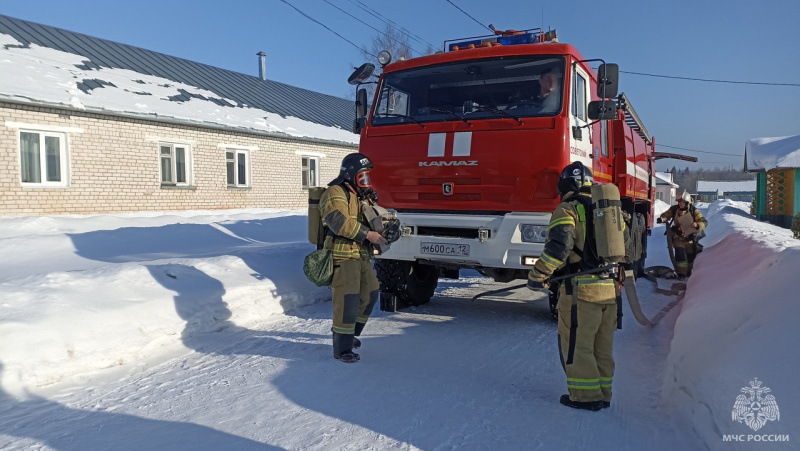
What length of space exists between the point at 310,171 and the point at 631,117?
45.5 ft

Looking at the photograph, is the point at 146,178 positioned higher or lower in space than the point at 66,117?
lower

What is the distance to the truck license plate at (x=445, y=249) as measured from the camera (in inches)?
208

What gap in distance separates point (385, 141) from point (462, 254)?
1525 mm

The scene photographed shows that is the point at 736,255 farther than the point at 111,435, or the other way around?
the point at 736,255

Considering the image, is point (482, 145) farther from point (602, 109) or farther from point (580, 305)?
point (580, 305)

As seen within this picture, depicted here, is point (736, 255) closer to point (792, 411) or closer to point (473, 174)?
point (473, 174)

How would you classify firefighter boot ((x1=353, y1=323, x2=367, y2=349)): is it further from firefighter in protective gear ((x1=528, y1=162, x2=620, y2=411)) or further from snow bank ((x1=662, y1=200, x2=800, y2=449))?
snow bank ((x1=662, y1=200, x2=800, y2=449))

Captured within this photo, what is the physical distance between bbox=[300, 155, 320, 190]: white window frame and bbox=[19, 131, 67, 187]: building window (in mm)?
8468

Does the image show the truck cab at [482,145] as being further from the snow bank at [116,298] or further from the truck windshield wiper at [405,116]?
the snow bank at [116,298]

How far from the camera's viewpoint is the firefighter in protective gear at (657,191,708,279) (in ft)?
30.2

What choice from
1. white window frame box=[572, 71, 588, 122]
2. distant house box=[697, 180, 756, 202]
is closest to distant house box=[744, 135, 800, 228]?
white window frame box=[572, 71, 588, 122]

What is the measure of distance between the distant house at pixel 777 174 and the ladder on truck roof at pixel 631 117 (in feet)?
45.2

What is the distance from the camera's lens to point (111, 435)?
9.84ft

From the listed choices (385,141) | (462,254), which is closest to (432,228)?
(462,254)
